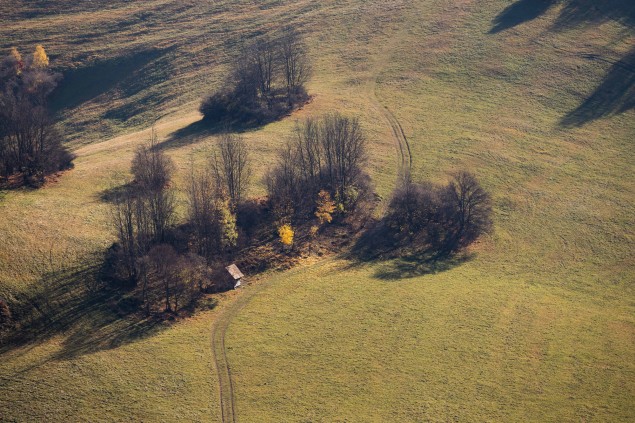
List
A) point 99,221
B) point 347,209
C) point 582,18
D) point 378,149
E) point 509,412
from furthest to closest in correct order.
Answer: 1. point 582,18
2. point 378,149
3. point 347,209
4. point 99,221
5. point 509,412

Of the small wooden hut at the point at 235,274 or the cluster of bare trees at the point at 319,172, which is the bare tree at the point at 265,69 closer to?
the cluster of bare trees at the point at 319,172

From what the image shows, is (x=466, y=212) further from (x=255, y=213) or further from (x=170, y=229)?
(x=170, y=229)

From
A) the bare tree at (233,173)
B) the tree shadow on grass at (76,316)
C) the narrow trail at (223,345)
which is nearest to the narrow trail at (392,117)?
the bare tree at (233,173)

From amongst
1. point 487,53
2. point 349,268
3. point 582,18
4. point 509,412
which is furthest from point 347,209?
point 582,18

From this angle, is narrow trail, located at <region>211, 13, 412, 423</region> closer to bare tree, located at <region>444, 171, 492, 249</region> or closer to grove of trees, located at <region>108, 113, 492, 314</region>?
grove of trees, located at <region>108, 113, 492, 314</region>

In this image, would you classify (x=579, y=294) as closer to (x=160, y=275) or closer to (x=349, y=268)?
(x=349, y=268)

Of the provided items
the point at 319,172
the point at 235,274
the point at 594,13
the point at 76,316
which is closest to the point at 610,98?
the point at 594,13

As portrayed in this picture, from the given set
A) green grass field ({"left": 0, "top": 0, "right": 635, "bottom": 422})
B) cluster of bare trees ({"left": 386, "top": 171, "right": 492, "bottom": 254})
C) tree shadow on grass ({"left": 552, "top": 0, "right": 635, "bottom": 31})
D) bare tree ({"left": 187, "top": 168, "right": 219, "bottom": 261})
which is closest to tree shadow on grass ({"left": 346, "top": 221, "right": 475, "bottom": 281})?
green grass field ({"left": 0, "top": 0, "right": 635, "bottom": 422})
